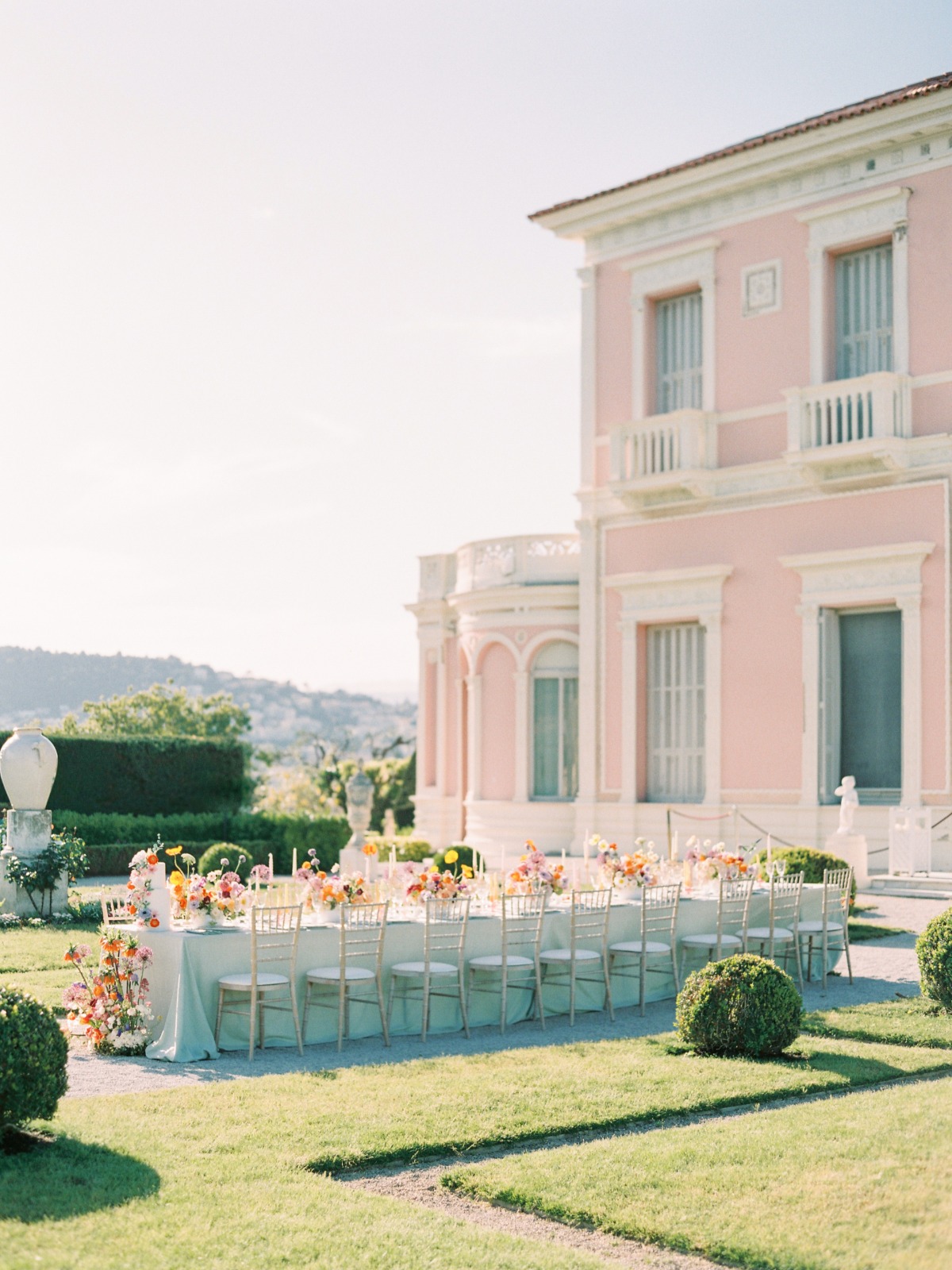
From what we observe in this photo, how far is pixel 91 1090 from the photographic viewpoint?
8.60 meters

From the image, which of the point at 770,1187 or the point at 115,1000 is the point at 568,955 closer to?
the point at 115,1000

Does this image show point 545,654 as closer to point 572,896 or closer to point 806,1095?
point 572,896

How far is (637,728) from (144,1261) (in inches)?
758

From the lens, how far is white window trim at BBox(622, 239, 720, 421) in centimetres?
2358

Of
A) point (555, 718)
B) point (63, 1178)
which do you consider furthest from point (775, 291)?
point (63, 1178)

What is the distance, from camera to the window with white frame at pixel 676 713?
2372 cm

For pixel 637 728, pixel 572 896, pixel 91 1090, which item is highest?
pixel 637 728

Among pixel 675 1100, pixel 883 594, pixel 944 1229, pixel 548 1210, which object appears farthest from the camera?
pixel 883 594

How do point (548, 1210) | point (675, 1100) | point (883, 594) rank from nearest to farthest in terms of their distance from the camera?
point (548, 1210) → point (675, 1100) → point (883, 594)

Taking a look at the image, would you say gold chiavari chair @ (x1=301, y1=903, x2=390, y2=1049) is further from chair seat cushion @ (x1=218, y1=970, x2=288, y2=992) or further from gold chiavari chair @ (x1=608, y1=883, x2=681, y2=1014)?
gold chiavari chair @ (x1=608, y1=883, x2=681, y2=1014)

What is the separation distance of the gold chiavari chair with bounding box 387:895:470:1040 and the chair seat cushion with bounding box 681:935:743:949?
264cm

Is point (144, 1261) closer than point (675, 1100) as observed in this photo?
Yes

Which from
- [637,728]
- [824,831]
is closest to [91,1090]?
[824,831]

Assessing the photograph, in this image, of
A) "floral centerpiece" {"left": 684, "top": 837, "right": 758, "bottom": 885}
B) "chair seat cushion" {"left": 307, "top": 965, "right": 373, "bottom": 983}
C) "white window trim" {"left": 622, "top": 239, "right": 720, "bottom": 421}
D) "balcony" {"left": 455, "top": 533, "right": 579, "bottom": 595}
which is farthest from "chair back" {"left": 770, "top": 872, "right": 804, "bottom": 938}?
"balcony" {"left": 455, "top": 533, "right": 579, "bottom": 595}
